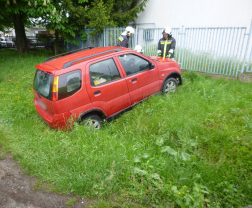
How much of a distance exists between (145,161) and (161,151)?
33 centimetres

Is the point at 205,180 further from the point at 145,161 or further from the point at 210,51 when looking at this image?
the point at 210,51

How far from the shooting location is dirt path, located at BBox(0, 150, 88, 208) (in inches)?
96.7

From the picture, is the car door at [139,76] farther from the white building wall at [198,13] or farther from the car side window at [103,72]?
the white building wall at [198,13]

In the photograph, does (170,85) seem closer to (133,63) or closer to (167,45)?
(133,63)

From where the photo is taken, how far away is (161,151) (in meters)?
3.06

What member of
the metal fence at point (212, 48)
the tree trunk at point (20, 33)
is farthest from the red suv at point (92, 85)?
the tree trunk at point (20, 33)

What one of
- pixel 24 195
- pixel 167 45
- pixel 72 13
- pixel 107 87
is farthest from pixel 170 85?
pixel 72 13

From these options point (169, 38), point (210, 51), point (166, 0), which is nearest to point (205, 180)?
point (169, 38)

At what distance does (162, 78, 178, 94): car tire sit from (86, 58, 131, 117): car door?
139 cm

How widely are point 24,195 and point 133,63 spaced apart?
133 inches

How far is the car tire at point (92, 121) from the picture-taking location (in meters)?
3.82

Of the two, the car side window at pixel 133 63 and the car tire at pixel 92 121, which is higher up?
the car side window at pixel 133 63

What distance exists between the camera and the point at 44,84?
378cm

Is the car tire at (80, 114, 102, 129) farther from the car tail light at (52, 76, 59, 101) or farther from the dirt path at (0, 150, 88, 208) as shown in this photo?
the dirt path at (0, 150, 88, 208)
